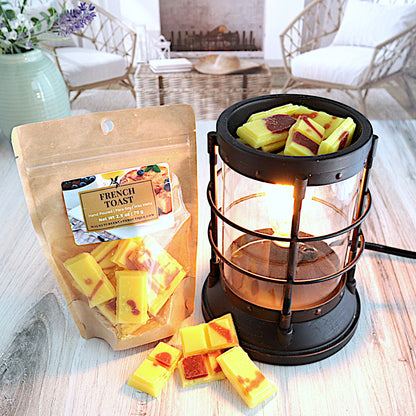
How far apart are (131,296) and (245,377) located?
0.20m

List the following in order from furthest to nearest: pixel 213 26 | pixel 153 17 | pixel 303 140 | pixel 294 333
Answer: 1. pixel 213 26
2. pixel 153 17
3. pixel 294 333
4. pixel 303 140

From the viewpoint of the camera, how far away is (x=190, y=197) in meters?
0.74

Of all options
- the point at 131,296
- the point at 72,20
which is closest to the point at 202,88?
the point at 72,20

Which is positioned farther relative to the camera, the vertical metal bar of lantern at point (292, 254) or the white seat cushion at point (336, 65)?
the white seat cushion at point (336, 65)

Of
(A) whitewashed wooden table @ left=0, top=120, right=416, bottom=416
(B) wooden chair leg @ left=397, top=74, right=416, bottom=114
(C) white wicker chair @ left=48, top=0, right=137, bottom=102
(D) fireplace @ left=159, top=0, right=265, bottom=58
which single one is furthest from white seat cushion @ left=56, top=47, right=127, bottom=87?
(A) whitewashed wooden table @ left=0, top=120, right=416, bottom=416

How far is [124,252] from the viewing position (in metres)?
0.70

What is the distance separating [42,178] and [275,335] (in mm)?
409

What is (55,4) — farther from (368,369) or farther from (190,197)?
(368,369)

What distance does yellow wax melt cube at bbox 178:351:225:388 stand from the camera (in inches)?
26.7

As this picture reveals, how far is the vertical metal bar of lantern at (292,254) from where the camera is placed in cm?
57

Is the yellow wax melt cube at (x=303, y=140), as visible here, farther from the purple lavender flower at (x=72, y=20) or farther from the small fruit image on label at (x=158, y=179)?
the purple lavender flower at (x=72, y=20)

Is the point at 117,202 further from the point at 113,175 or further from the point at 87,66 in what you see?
the point at 87,66

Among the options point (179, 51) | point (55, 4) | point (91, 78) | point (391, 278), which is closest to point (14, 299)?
point (391, 278)

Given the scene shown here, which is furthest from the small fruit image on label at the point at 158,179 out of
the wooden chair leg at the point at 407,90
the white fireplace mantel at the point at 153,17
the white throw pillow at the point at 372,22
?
the white fireplace mantel at the point at 153,17
